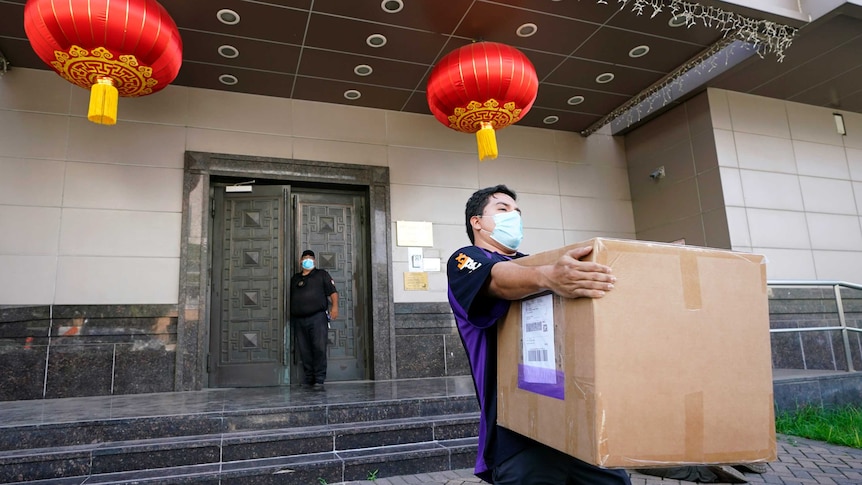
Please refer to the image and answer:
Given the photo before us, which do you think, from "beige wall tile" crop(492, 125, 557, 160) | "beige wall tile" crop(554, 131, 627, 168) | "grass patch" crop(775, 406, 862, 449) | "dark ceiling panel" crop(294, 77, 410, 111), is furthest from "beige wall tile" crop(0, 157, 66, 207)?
"grass patch" crop(775, 406, 862, 449)

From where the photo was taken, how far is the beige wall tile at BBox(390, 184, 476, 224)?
256 inches

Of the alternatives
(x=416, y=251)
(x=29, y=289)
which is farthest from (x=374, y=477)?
(x=29, y=289)

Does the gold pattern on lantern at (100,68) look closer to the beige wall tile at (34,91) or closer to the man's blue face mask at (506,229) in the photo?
the beige wall tile at (34,91)

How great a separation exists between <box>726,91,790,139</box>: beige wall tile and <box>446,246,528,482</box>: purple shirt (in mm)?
6502

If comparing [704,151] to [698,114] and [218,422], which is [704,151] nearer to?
[698,114]

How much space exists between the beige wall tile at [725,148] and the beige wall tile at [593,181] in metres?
1.42

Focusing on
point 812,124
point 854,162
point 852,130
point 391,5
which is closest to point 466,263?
point 391,5

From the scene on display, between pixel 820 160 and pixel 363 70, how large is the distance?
20.7 feet

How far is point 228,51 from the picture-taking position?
5.27m

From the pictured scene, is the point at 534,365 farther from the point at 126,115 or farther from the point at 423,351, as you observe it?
the point at 126,115


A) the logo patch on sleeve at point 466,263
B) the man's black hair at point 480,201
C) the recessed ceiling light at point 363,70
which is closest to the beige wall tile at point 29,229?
the recessed ceiling light at point 363,70

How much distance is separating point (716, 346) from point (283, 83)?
571cm

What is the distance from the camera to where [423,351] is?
20.5 ft

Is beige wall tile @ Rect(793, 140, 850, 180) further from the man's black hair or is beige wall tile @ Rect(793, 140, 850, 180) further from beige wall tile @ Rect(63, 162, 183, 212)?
beige wall tile @ Rect(63, 162, 183, 212)
